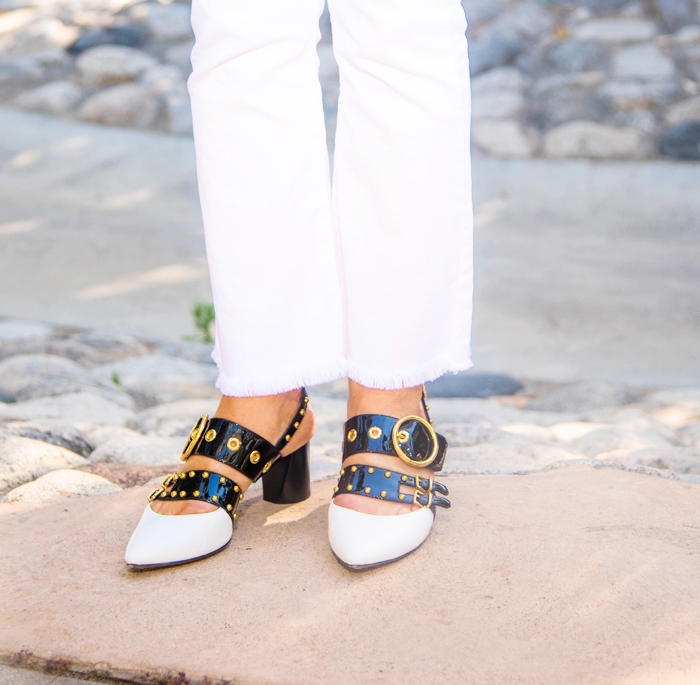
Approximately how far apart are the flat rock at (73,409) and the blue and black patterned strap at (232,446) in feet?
2.44

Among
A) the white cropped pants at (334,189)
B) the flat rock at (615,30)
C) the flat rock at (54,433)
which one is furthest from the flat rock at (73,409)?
the flat rock at (615,30)

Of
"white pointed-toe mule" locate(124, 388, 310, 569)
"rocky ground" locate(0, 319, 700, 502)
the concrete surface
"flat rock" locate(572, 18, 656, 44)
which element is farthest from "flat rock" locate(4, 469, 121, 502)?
"flat rock" locate(572, 18, 656, 44)

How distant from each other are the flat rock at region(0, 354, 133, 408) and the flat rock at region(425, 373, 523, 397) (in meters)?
0.91

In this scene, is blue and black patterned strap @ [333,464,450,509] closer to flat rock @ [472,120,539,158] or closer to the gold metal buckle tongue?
the gold metal buckle tongue

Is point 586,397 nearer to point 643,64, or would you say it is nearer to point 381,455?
point 381,455

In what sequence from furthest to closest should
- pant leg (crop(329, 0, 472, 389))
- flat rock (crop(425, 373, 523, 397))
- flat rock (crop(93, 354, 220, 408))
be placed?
1. flat rock (crop(425, 373, 523, 397))
2. flat rock (crop(93, 354, 220, 408))
3. pant leg (crop(329, 0, 472, 389))

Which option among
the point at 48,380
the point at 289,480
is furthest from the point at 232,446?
the point at 48,380

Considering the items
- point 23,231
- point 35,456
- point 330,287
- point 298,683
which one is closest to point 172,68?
point 23,231

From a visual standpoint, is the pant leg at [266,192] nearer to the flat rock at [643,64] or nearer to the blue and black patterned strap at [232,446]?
the blue and black patterned strap at [232,446]

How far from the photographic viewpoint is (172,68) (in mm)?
4430

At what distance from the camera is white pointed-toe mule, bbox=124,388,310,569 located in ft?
2.94

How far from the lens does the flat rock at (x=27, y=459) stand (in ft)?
4.01

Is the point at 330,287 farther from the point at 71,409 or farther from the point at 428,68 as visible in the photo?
the point at 71,409

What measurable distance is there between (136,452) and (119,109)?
318 cm
